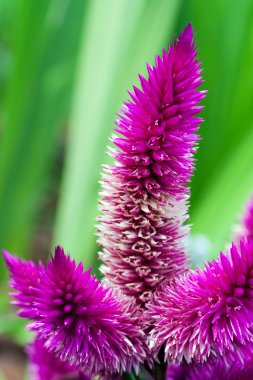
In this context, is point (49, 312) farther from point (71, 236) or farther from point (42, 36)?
point (42, 36)

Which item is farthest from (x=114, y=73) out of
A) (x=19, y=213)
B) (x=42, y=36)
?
(x=19, y=213)

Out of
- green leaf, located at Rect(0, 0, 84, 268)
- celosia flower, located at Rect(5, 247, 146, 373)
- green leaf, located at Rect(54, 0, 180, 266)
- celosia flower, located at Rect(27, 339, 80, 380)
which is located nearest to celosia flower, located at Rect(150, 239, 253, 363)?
celosia flower, located at Rect(5, 247, 146, 373)

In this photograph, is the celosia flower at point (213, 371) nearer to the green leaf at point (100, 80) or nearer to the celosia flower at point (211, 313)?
the celosia flower at point (211, 313)

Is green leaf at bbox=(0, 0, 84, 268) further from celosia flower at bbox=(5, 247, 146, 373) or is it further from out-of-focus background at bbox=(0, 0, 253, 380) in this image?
celosia flower at bbox=(5, 247, 146, 373)

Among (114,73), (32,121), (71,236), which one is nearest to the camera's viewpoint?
(114,73)

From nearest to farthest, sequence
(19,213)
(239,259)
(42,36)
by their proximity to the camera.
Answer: (239,259) → (42,36) → (19,213)

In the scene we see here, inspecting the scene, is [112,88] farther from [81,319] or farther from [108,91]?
[81,319]

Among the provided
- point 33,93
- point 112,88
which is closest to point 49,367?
point 112,88

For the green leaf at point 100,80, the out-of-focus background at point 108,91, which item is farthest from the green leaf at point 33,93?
the green leaf at point 100,80
